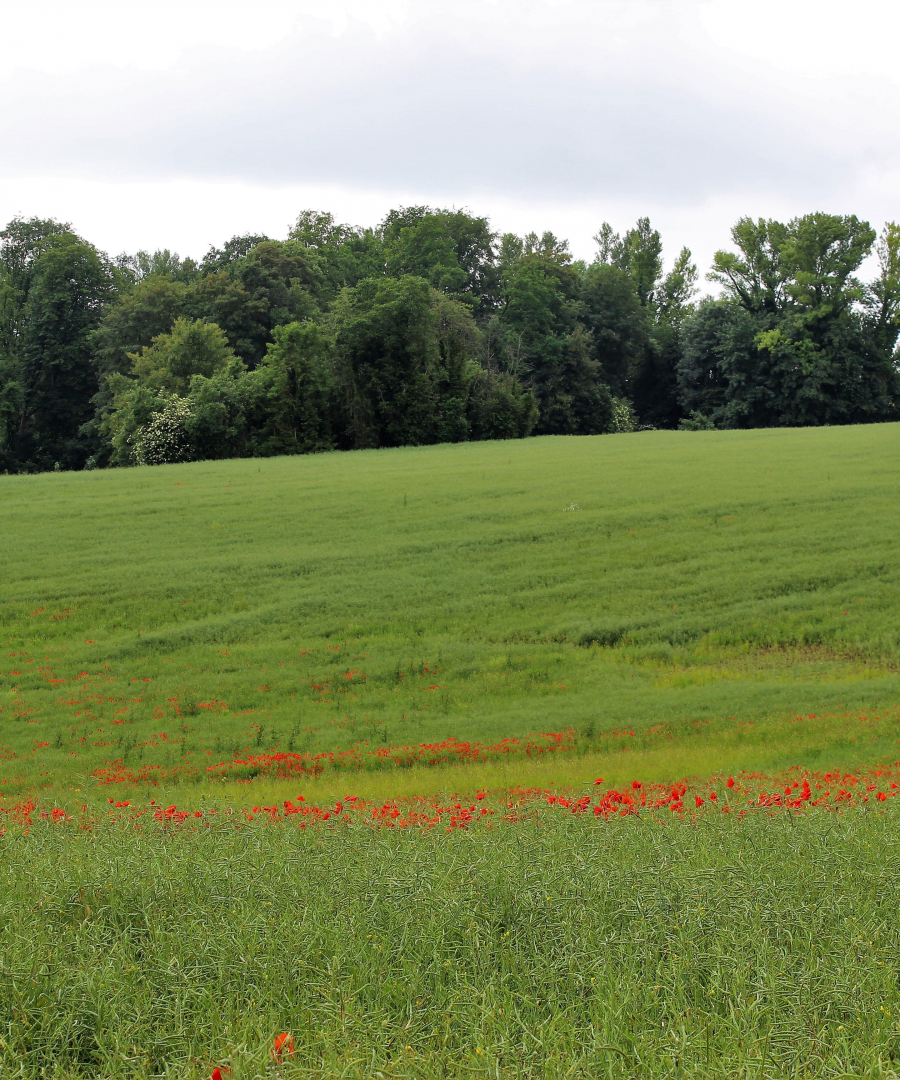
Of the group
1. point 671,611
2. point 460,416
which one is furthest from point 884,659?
point 460,416

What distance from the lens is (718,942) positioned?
3.70 m

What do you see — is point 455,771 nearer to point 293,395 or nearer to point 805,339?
point 293,395

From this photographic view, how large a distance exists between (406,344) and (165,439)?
57.1ft

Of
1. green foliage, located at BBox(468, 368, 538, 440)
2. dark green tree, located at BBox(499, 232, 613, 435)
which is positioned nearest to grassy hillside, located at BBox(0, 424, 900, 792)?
green foliage, located at BBox(468, 368, 538, 440)

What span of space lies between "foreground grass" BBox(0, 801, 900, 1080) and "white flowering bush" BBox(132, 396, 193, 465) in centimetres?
4553

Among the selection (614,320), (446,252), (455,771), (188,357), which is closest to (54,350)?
(188,357)

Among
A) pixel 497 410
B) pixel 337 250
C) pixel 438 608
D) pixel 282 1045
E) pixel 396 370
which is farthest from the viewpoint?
pixel 337 250

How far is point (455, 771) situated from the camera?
12.3 m

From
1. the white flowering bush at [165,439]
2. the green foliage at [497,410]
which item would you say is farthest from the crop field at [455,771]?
the green foliage at [497,410]

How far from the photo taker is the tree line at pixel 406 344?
52.3 m

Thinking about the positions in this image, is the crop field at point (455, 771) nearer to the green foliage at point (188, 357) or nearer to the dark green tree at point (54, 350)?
the green foliage at point (188, 357)

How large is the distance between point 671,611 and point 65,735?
1377 cm

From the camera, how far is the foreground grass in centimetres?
303

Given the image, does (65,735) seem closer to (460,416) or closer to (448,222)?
(460,416)
